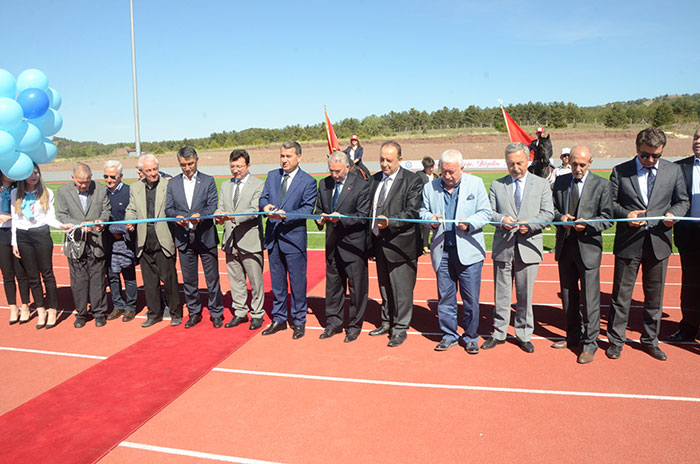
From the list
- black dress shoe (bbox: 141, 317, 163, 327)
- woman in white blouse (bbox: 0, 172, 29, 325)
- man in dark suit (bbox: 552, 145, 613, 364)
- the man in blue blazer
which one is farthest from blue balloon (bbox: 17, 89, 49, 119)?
man in dark suit (bbox: 552, 145, 613, 364)

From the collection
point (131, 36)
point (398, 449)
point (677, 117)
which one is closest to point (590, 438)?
point (398, 449)

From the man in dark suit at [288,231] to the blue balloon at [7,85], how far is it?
349 centimetres

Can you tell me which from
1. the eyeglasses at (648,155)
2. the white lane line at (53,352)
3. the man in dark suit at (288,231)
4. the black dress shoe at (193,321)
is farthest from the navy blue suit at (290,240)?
the eyeglasses at (648,155)

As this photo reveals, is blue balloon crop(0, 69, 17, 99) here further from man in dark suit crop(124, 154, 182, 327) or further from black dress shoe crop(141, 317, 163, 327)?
black dress shoe crop(141, 317, 163, 327)

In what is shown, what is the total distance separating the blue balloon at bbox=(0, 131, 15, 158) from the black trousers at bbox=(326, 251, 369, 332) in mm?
4093

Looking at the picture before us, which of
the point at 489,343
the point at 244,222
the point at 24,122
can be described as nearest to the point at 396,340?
the point at 489,343

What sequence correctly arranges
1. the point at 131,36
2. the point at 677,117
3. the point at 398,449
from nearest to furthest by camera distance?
the point at 398,449 < the point at 131,36 < the point at 677,117

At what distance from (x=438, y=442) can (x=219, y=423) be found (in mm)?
1902

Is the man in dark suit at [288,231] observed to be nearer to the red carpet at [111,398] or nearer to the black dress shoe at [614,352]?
the red carpet at [111,398]

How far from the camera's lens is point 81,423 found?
4.29m

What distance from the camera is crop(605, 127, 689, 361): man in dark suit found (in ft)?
16.7

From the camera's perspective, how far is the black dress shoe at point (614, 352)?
5.28 meters

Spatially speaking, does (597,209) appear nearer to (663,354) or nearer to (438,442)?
(663,354)

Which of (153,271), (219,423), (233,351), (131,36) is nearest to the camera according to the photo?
(219,423)
